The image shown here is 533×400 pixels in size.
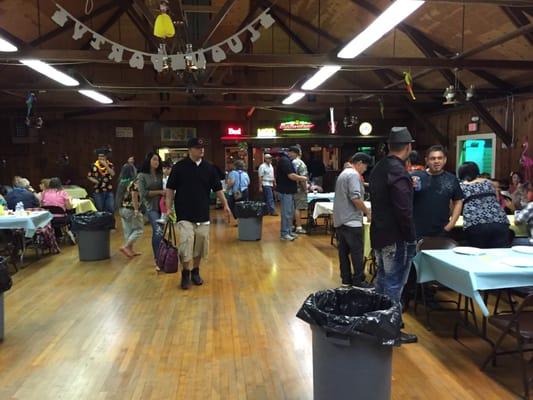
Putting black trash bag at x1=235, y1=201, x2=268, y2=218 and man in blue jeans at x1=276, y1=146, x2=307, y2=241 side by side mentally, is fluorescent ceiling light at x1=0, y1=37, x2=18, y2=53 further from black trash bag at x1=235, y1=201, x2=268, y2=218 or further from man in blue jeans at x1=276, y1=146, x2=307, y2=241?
man in blue jeans at x1=276, y1=146, x2=307, y2=241

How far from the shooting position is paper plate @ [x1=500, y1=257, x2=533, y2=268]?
322 cm

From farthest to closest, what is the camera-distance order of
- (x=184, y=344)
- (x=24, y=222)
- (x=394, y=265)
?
(x=24, y=222), (x=184, y=344), (x=394, y=265)

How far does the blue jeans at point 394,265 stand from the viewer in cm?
348

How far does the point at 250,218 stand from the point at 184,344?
4.65 meters

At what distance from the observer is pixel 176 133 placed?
14.6 meters

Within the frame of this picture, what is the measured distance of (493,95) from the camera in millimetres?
10086

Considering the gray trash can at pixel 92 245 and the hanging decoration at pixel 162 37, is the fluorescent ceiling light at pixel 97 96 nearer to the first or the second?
the gray trash can at pixel 92 245

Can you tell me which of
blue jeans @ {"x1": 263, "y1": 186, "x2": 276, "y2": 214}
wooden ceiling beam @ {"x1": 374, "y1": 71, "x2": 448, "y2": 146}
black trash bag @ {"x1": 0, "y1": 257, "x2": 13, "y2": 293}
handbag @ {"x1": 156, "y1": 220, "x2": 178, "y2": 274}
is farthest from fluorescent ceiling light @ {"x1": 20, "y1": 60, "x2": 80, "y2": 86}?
wooden ceiling beam @ {"x1": 374, "y1": 71, "x2": 448, "y2": 146}

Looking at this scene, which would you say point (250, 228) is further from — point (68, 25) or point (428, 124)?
point (428, 124)

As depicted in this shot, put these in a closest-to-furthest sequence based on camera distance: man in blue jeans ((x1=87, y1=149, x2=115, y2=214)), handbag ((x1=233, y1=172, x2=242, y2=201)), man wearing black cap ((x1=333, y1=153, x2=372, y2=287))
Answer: man wearing black cap ((x1=333, y1=153, x2=372, y2=287))
man in blue jeans ((x1=87, y1=149, x2=115, y2=214))
handbag ((x1=233, y1=172, x2=242, y2=201))

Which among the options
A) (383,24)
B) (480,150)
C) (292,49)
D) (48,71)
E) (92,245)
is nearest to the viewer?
(383,24)

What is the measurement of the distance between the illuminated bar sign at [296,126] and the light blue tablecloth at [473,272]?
35.9 feet

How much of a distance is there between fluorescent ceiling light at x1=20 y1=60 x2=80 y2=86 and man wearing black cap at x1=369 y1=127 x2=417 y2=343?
18.4 ft

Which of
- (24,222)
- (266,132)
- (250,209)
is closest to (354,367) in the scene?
(24,222)
